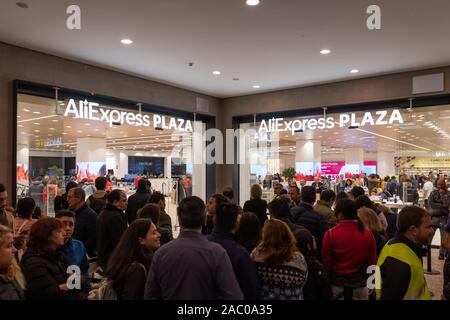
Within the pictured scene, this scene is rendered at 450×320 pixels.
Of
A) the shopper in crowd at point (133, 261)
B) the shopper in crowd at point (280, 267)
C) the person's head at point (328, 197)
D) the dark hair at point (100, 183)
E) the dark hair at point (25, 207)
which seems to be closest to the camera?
the shopper in crowd at point (133, 261)

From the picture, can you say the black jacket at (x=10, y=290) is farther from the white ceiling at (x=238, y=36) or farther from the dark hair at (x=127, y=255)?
the white ceiling at (x=238, y=36)

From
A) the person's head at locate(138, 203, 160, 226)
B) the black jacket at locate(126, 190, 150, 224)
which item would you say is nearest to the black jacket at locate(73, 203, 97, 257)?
the person's head at locate(138, 203, 160, 226)

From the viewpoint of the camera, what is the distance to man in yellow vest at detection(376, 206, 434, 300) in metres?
2.08

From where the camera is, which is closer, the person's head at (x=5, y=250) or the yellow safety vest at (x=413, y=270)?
the person's head at (x=5, y=250)

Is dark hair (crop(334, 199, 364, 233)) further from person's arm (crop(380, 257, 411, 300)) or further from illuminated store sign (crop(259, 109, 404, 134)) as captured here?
illuminated store sign (crop(259, 109, 404, 134))

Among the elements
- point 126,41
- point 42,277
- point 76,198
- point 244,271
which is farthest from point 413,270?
point 126,41

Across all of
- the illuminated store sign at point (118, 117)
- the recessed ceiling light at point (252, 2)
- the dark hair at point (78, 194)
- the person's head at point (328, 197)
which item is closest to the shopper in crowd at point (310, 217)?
the person's head at point (328, 197)

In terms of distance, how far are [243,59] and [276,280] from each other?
4826 mm

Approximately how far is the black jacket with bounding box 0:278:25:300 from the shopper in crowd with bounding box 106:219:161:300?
492 mm

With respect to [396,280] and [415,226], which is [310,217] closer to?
[415,226]

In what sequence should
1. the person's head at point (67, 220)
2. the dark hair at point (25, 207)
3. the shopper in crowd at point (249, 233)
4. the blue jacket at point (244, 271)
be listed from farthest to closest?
the dark hair at point (25, 207), the person's head at point (67, 220), the shopper in crowd at point (249, 233), the blue jacket at point (244, 271)

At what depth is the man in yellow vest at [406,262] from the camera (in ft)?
6.84

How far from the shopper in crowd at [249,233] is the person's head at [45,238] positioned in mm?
1304
